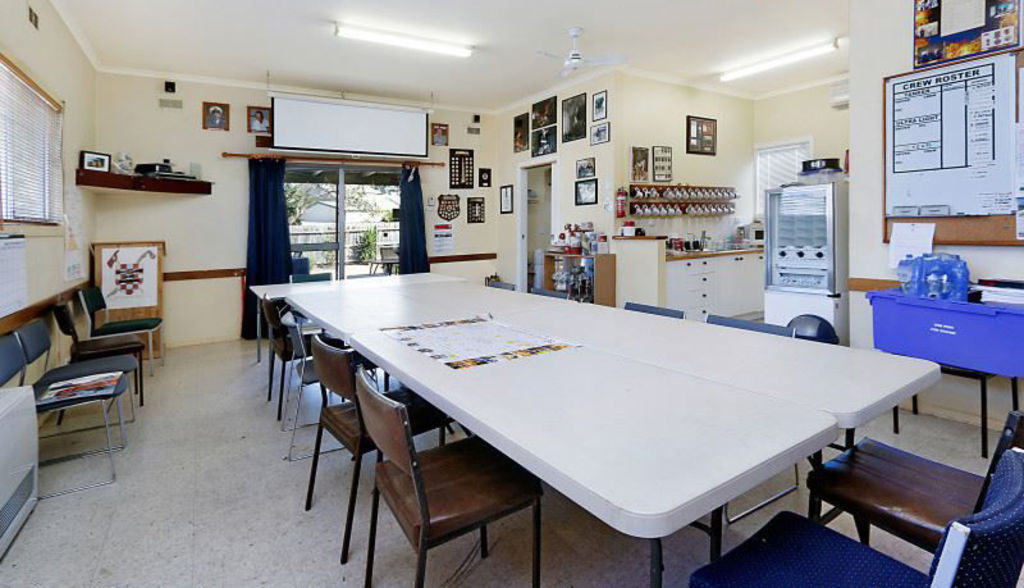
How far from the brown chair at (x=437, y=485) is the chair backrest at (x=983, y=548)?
101 cm

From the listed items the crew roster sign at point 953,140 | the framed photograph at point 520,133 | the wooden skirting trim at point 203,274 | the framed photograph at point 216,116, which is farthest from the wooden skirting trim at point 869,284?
the framed photograph at point 216,116

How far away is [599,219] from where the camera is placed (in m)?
6.27

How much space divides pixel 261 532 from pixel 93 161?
4.36 m

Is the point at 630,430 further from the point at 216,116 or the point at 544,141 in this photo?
the point at 216,116

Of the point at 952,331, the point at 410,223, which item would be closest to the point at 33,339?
the point at 410,223

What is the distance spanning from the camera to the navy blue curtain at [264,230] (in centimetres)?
623

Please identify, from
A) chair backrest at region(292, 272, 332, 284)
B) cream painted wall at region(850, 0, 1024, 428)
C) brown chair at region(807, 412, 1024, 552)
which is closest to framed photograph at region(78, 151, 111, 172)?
chair backrest at region(292, 272, 332, 284)

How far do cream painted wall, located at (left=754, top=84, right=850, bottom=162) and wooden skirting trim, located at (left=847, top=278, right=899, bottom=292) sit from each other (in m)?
3.60

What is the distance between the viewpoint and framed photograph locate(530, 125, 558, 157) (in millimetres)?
A: 6855

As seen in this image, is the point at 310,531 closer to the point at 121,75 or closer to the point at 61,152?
the point at 61,152

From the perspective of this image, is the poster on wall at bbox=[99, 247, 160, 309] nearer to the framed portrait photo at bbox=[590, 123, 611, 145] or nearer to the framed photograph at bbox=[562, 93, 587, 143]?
the framed photograph at bbox=[562, 93, 587, 143]

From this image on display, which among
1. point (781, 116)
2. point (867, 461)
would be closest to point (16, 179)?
point (867, 461)

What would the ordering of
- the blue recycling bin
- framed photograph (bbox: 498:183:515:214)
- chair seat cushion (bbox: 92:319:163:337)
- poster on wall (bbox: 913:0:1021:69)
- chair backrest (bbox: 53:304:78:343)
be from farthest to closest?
framed photograph (bbox: 498:183:515:214) → chair seat cushion (bbox: 92:319:163:337) → chair backrest (bbox: 53:304:78:343) → poster on wall (bbox: 913:0:1021:69) → the blue recycling bin

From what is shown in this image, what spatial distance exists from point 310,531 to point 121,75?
575 cm
